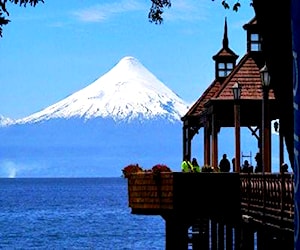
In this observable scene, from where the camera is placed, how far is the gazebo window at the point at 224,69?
38.4 meters

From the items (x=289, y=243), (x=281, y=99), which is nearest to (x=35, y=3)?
(x=281, y=99)

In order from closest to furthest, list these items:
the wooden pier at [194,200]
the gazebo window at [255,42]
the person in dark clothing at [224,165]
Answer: the wooden pier at [194,200], the person in dark clothing at [224,165], the gazebo window at [255,42]

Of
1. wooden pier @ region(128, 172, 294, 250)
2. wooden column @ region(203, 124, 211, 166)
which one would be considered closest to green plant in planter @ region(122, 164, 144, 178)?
wooden pier @ region(128, 172, 294, 250)

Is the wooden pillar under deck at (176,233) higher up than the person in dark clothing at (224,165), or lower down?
lower down

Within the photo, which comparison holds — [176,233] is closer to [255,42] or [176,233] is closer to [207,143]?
[255,42]

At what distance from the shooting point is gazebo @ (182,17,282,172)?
27.7m

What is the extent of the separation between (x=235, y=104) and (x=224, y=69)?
12908 millimetres

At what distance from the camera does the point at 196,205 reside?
24281mm

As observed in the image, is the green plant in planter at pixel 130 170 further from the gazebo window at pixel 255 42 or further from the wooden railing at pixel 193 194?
the gazebo window at pixel 255 42

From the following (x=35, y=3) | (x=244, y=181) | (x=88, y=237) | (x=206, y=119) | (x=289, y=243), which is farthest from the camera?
(x=88, y=237)

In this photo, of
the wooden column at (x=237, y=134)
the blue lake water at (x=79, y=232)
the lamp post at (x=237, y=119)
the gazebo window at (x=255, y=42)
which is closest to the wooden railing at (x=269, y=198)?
the lamp post at (x=237, y=119)

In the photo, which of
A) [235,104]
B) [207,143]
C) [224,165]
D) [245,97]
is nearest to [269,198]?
[235,104]

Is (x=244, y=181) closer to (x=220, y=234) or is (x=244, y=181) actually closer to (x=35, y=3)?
(x=220, y=234)

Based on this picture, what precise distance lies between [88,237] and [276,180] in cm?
5920
